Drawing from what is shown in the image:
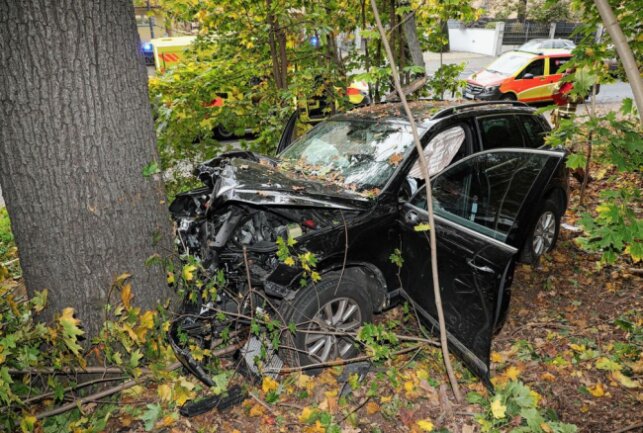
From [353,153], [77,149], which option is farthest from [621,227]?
[77,149]

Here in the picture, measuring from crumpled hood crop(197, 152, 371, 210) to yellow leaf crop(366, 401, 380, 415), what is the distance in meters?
1.36

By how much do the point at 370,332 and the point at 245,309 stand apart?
0.96 metres

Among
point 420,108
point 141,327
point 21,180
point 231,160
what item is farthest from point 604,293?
point 21,180

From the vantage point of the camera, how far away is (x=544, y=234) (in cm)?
430

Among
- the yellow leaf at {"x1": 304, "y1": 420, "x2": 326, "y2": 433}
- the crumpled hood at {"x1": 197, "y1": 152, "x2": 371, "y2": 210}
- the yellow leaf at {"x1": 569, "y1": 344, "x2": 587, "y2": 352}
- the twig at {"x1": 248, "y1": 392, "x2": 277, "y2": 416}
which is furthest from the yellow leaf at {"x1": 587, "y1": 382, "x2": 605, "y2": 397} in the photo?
the twig at {"x1": 248, "y1": 392, "x2": 277, "y2": 416}

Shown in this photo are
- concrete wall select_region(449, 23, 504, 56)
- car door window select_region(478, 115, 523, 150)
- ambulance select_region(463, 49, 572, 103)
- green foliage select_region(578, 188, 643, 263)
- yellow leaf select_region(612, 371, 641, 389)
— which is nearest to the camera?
green foliage select_region(578, 188, 643, 263)

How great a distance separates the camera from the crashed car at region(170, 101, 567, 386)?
2830mm

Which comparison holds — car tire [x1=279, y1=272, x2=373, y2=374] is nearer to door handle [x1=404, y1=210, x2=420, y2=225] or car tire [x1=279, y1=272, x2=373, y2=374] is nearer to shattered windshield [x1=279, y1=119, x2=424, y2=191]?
door handle [x1=404, y1=210, x2=420, y2=225]

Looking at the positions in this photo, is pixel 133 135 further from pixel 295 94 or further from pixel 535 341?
pixel 535 341

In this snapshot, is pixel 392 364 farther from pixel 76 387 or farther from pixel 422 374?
pixel 76 387

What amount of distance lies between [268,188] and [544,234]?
289cm

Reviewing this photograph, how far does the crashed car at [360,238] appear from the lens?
2830 mm

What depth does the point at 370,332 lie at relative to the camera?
2.85 metres

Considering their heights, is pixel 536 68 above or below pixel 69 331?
above
